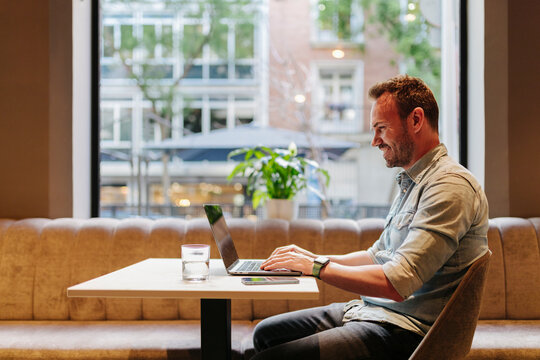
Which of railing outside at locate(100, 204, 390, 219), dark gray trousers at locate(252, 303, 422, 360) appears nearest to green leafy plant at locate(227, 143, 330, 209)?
railing outside at locate(100, 204, 390, 219)

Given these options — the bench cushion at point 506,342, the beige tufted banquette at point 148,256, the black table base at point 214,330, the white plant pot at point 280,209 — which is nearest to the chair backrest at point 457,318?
the black table base at point 214,330

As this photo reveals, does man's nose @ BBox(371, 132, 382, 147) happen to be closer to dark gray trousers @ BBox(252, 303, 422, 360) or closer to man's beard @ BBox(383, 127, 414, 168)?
man's beard @ BBox(383, 127, 414, 168)

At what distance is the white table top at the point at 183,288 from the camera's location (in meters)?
1.24

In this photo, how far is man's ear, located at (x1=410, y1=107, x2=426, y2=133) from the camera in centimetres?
145

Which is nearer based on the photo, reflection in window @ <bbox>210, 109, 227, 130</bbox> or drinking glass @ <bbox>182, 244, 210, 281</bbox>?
drinking glass @ <bbox>182, 244, 210, 281</bbox>

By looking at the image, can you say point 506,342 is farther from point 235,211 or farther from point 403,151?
point 235,211

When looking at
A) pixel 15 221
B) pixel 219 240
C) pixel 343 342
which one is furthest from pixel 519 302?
pixel 15 221

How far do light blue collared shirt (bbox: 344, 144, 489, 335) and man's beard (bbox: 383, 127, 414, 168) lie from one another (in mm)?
38

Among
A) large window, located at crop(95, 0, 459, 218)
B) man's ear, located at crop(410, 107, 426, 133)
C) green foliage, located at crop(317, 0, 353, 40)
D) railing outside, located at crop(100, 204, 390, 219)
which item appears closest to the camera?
man's ear, located at crop(410, 107, 426, 133)

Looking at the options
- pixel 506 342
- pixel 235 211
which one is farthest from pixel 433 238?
pixel 235 211

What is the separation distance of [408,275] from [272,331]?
2.01 feet

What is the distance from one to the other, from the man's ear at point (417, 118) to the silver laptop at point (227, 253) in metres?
0.58

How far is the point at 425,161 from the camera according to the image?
4.91 ft

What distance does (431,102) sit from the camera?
57.6 inches
